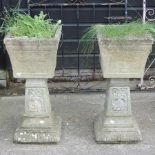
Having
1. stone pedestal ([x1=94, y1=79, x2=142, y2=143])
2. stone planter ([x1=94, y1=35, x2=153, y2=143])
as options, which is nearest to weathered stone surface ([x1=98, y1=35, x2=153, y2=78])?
stone planter ([x1=94, y1=35, x2=153, y2=143])

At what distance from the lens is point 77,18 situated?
250 inches

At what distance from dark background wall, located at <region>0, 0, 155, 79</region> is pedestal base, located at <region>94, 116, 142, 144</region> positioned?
1575mm


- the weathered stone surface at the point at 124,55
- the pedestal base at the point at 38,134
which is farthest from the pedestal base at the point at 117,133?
the weathered stone surface at the point at 124,55

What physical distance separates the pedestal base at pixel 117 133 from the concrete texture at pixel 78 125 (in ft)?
0.16

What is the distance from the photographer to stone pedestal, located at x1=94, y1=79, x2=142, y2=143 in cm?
488

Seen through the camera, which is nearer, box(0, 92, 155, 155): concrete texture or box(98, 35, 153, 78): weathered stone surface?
box(98, 35, 153, 78): weathered stone surface

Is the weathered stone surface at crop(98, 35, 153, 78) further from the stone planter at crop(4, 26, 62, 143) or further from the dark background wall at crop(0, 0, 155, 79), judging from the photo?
the dark background wall at crop(0, 0, 155, 79)

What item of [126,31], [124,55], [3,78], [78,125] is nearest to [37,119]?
[78,125]

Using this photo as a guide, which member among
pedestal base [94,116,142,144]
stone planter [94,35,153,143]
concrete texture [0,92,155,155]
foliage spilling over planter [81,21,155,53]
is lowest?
concrete texture [0,92,155,155]

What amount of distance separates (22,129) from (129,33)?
137cm

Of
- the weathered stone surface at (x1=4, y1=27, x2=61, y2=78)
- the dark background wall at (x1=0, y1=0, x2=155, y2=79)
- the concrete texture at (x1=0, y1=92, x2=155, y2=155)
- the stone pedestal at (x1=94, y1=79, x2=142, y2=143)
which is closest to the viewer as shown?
the weathered stone surface at (x1=4, y1=27, x2=61, y2=78)

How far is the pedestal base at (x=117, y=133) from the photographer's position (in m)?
4.88

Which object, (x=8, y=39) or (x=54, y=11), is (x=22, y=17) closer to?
(x=8, y=39)

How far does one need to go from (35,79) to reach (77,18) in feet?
5.78
